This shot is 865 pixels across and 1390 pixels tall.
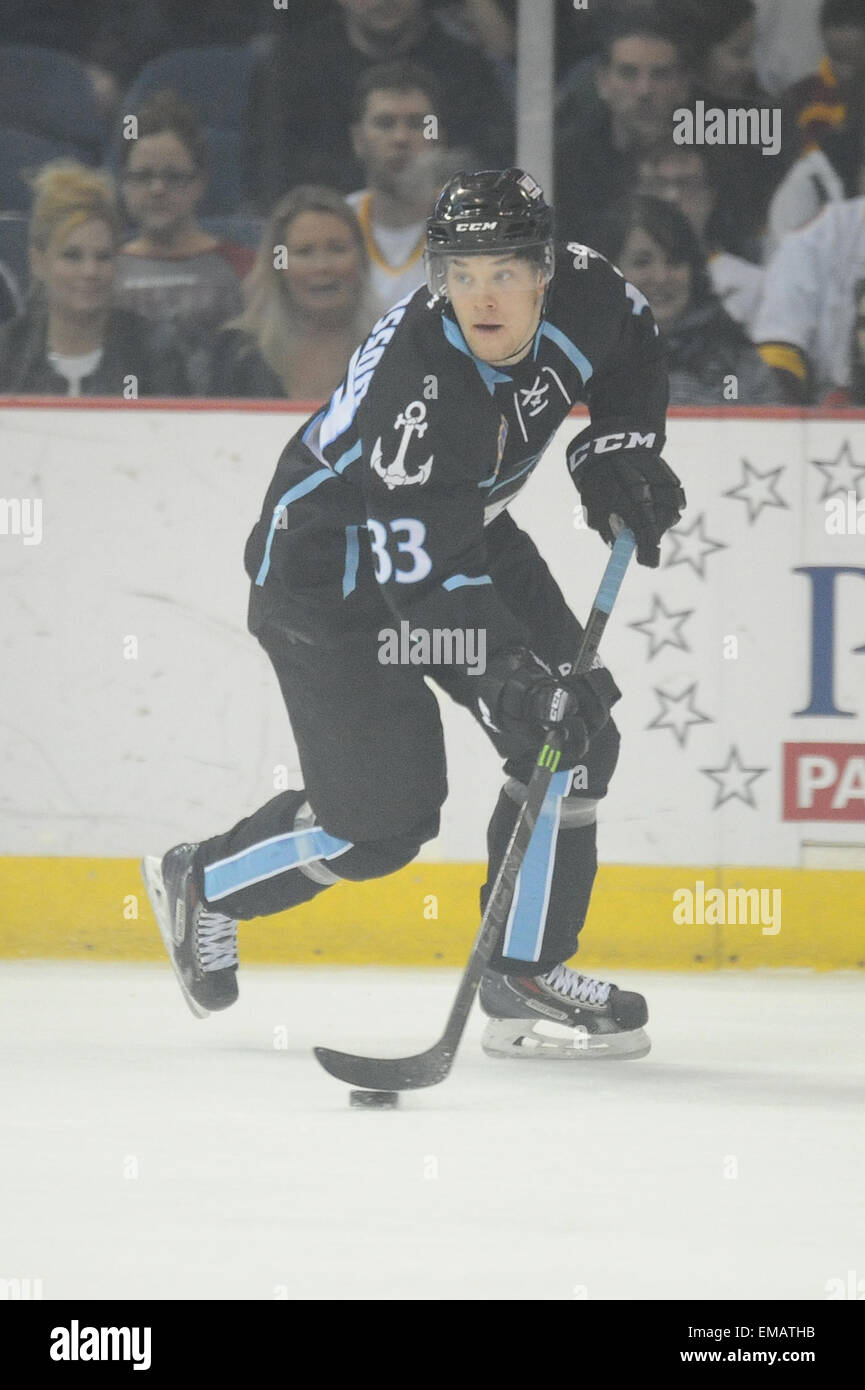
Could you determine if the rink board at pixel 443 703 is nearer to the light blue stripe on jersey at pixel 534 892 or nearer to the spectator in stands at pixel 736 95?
the spectator in stands at pixel 736 95

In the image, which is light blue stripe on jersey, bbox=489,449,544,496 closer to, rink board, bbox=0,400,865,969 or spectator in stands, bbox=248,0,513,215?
rink board, bbox=0,400,865,969

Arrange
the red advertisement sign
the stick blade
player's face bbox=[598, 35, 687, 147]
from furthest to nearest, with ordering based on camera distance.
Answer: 1. player's face bbox=[598, 35, 687, 147]
2. the red advertisement sign
3. the stick blade

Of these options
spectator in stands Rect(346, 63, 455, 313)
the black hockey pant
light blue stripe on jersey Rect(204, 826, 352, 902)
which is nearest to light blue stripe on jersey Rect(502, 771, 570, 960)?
the black hockey pant

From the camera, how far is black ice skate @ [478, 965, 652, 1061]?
3.29 metres

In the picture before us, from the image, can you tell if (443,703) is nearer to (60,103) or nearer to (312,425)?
(312,425)

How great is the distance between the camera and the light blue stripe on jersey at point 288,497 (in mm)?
3199

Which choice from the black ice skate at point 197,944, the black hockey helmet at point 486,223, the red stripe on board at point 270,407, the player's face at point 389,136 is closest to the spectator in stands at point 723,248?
the red stripe on board at point 270,407

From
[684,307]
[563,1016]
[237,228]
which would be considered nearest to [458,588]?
[563,1016]

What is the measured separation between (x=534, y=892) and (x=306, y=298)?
1.60 metres

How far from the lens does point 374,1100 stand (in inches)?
114

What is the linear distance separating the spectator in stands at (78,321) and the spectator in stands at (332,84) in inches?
13.5

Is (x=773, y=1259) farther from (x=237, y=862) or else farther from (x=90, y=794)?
(x=90, y=794)

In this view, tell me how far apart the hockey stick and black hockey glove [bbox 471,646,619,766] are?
0.11 ft

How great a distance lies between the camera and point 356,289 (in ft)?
14.2
